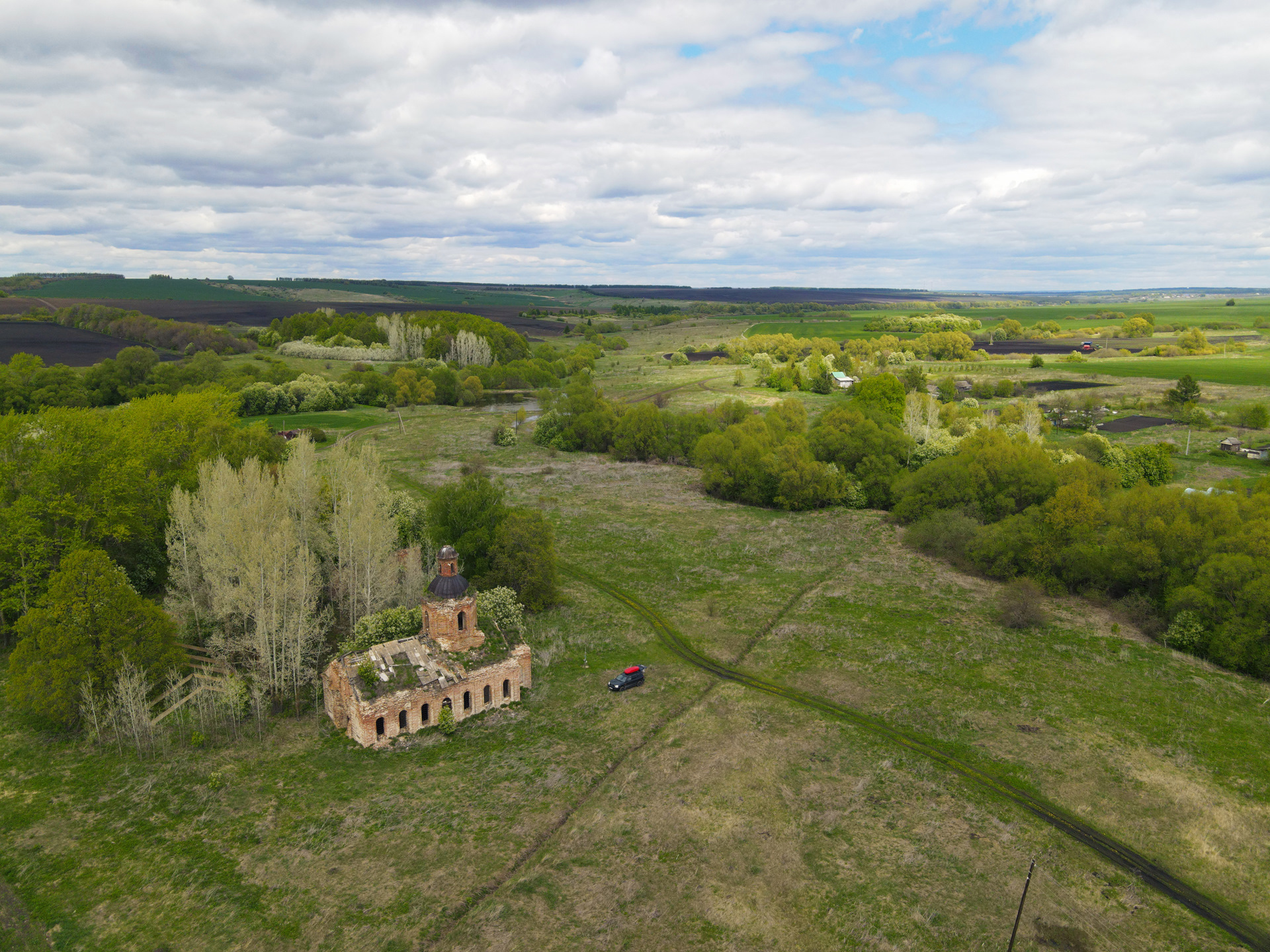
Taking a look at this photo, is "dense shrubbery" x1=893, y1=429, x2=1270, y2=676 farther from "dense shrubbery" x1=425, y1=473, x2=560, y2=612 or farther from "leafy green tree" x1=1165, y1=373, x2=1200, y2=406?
"leafy green tree" x1=1165, y1=373, x2=1200, y2=406

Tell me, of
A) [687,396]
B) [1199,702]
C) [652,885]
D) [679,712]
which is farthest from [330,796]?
[687,396]

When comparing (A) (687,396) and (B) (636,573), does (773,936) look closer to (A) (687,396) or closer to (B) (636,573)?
(B) (636,573)

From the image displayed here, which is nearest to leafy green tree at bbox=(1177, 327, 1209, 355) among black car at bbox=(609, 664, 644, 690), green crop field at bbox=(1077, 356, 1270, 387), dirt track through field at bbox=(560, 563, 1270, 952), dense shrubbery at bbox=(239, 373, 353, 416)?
green crop field at bbox=(1077, 356, 1270, 387)

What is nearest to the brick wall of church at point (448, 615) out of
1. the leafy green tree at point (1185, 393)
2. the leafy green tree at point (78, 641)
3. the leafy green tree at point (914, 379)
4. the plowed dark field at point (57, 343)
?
the leafy green tree at point (78, 641)

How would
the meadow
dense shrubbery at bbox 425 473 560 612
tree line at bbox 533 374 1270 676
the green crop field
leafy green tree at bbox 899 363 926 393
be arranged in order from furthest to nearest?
1. leafy green tree at bbox 899 363 926 393
2. the green crop field
3. dense shrubbery at bbox 425 473 560 612
4. tree line at bbox 533 374 1270 676
5. the meadow

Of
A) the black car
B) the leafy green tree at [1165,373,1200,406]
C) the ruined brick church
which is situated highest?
the leafy green tree at [1165,373,1200,406]

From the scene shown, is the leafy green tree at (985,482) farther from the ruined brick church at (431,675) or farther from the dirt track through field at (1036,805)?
the ruined brick church at (431,675)

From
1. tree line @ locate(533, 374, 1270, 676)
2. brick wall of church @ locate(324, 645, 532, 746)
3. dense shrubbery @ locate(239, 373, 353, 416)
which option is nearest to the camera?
brick wall of church @ locate(324, 645, 532, 746)
